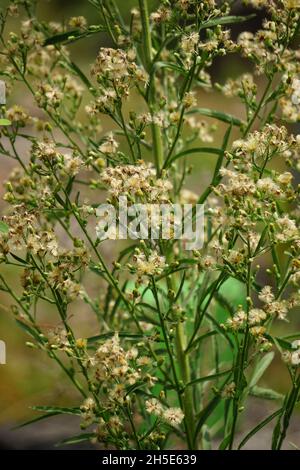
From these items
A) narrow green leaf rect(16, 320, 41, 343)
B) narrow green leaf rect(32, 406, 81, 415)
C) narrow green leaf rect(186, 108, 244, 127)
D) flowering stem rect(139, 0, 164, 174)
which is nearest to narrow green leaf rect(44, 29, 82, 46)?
flowering stem rect(139, 0, 164, 174)

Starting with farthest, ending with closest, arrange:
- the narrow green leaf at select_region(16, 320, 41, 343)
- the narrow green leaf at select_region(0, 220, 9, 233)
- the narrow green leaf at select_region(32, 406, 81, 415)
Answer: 1. the narrow green leaf at select_region(16, 320, 41, 343)
2. the narrow green leaf at select_region(32, 406, 81, 415)
3. the narrow green leaf at select_region(0, 220, 9, 233)

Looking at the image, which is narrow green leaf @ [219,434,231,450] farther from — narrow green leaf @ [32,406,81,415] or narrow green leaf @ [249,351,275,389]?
narrow green leaf @ [32,406,81,415]

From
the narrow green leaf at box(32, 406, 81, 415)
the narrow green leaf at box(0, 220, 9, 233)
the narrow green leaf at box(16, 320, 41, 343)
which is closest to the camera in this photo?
the narrow green leaf at box(0, 220, 9, 233)

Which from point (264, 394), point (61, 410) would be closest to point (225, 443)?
point (264, 394)

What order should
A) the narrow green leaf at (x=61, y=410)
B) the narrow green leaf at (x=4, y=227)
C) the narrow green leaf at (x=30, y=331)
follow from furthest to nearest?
the narrow green leaf at (x=30, y=331) → the narrow green leaf at (x=61, y=410) → the narrow green leaf at (x=4, y=227)

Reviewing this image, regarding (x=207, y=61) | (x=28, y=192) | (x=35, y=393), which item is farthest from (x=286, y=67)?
(x=35, y=393)

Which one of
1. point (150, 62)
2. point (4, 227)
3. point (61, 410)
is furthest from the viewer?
point (150, 62)

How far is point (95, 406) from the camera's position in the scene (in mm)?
1666

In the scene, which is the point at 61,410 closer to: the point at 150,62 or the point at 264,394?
the point at 264,394

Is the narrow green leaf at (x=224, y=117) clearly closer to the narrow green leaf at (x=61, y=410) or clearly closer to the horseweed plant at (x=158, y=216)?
the horseweed plant at (x=158, y=216)

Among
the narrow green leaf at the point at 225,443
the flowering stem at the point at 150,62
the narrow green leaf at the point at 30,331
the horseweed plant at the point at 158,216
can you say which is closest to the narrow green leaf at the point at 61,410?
the horseweed plant at the point at 158,216

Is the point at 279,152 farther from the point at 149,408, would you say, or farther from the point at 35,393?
the point at 35,393

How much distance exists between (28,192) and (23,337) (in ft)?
9.55

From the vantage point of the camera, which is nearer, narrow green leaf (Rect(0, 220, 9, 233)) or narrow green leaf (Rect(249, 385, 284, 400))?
narrow green leaf (Rect(0, 220, 9, 233))
